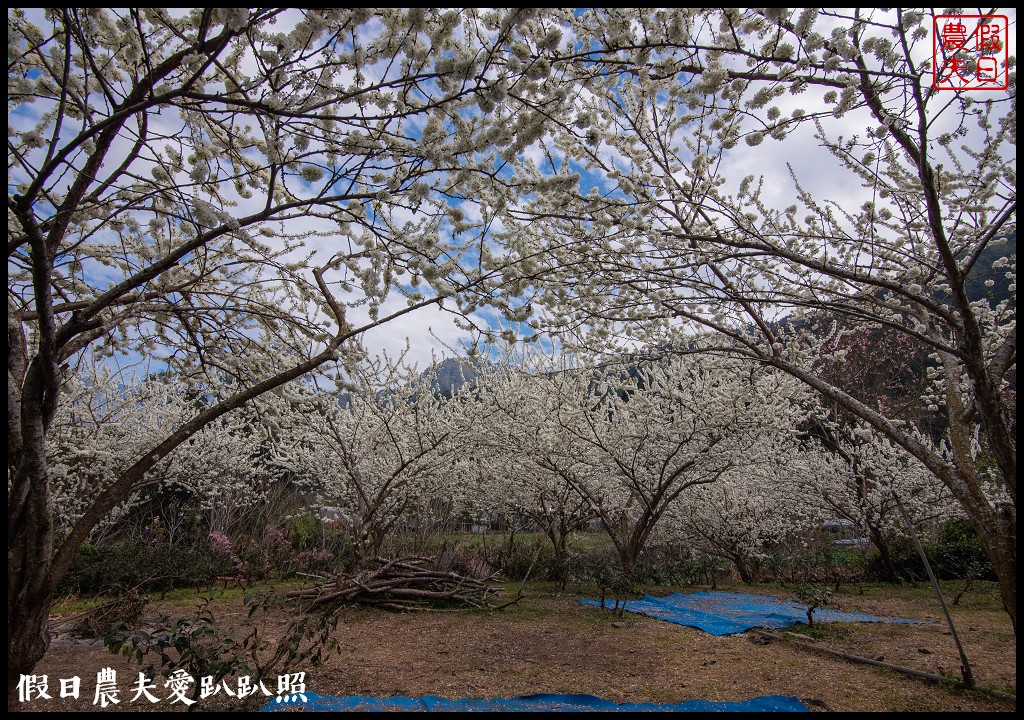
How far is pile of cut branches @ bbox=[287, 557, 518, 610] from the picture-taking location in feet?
22.6

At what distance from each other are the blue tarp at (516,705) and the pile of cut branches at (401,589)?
3.33m

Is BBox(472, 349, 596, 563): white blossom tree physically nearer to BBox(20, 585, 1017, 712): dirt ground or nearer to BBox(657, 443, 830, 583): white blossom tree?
BBox(657, 443, 830, 583): white blossom tree

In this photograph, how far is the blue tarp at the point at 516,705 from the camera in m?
3.35

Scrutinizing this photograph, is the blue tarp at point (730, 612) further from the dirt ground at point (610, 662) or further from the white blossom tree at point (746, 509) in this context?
the white blossom tree at point (746, 509)

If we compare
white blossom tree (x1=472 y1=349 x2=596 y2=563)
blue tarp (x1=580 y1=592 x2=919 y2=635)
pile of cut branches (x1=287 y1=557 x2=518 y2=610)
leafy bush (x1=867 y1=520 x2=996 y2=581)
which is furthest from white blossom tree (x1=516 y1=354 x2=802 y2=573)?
leafy bush (x1=867 y1=520 x2=996 y2=581)

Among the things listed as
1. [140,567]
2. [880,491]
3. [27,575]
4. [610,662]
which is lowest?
[610,662]

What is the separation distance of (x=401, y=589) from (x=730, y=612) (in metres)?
4.50

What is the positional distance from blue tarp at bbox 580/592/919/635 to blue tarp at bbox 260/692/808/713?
256cm

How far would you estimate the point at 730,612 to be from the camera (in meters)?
7.14

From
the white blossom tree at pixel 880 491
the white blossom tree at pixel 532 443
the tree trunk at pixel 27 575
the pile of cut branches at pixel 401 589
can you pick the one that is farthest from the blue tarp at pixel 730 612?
the tree trunk at pixel 27 575

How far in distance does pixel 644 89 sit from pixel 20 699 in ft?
16.8

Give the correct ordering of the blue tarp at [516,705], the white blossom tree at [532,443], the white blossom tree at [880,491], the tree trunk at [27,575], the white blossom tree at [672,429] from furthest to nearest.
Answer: the white blossom tree at [880,491], the white blossom tree at [532,443], the white blossom tree at [672,429], the blue tarp at [516,705], the tree trunk at [27,575]

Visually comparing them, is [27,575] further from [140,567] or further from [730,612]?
[730,612]

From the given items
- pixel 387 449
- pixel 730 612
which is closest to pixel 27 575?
pixel 730 612
